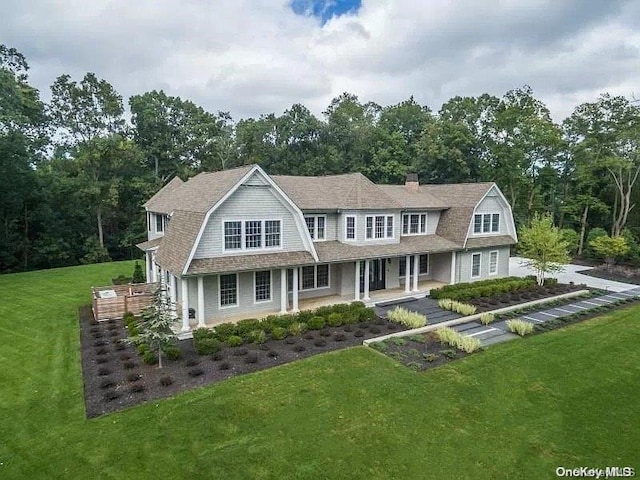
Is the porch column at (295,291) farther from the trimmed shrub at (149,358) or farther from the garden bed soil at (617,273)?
the garden bed soil at (617,273)

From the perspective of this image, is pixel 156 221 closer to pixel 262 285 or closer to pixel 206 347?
pixel 262 285

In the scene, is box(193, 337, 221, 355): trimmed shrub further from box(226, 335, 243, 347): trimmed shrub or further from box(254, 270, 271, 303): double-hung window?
box(254, 270, 271, 303): double-hung window

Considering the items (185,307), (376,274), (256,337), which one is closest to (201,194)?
(185,307)

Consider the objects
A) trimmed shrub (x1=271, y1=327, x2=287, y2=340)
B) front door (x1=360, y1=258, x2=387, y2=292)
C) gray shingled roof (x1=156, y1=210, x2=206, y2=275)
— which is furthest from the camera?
front door (x1=360, y1=258, x2=387, y2=292)

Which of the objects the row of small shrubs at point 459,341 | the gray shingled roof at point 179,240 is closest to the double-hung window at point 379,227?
the row of small shrubs at point 459,341

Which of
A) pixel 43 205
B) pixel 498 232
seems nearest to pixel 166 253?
pixel 498 232

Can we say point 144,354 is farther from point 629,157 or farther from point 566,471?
point 629,157

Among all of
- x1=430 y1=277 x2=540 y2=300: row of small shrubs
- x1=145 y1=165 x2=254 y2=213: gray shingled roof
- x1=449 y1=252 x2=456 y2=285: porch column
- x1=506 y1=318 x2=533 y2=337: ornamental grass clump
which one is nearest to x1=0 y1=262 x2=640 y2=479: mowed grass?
x1=506 y1=318 x2=533 y2=337: ornamental grass clump
